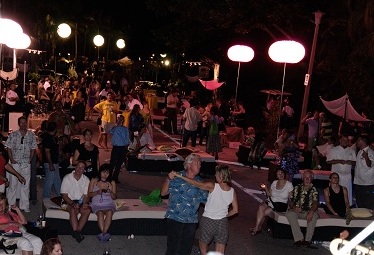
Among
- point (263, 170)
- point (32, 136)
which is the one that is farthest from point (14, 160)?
point (263, 170)

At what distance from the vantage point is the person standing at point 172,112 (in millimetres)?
25386

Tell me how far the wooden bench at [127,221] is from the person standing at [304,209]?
2.16m

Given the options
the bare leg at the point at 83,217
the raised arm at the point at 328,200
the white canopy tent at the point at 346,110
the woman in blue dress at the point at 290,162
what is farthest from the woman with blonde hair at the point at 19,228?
the white canopy tent at the point at 346,110

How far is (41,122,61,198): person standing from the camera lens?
12.5m

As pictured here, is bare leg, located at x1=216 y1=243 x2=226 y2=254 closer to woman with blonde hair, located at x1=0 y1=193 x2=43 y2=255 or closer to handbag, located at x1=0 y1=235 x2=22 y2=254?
woman with blonde hair, located at x1=0 y1=193 x2=43 y2=255

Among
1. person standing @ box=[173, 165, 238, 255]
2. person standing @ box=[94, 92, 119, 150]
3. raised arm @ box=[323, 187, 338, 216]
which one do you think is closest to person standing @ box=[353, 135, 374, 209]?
raised arm @ box=[323, 187, 338, 216]

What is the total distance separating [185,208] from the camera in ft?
28.8

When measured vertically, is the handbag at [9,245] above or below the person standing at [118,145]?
below

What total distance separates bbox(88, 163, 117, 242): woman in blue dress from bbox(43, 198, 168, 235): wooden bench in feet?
0.56

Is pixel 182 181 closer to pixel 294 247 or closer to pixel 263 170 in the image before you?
pixel 294 247

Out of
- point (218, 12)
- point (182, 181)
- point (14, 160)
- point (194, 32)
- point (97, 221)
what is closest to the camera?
point (182, 181)

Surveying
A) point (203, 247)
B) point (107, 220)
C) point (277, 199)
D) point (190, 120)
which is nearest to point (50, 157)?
point (107, 220)

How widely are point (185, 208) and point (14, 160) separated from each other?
173 inches

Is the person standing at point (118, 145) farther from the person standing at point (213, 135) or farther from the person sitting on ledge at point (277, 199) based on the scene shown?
the person standing at point (213, 135)
